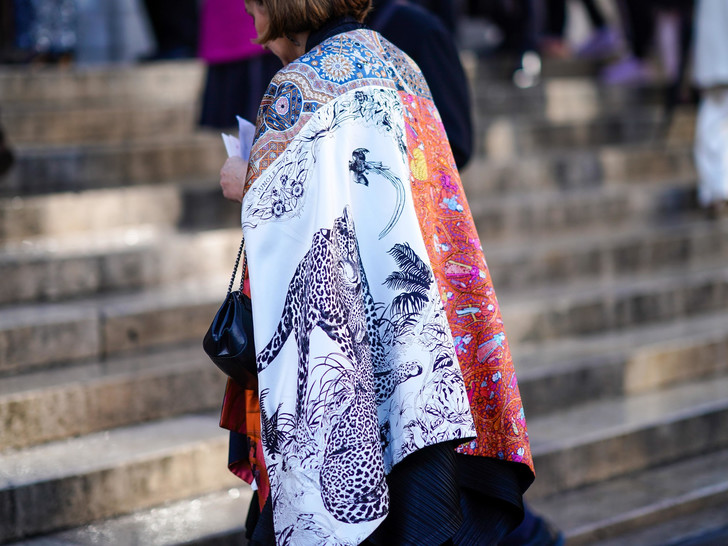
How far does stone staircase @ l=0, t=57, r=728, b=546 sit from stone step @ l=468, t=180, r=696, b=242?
0.05 ft

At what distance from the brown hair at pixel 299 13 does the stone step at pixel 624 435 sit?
2.26 metres

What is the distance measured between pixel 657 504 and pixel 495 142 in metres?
3.22

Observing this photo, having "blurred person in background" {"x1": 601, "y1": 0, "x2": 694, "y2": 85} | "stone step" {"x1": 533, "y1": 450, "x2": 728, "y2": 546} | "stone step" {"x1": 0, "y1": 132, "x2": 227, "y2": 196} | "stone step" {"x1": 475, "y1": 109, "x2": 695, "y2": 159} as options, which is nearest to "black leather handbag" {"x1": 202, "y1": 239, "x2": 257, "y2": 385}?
"stone step" {"x1": 533, "y1": 450, "x2": 728, "y2": 546}

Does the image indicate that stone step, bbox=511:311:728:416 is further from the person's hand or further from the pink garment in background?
the person's hand

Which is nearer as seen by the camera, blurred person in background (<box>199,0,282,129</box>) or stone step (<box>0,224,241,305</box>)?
stone step (<box>0,224,241,305</box>)

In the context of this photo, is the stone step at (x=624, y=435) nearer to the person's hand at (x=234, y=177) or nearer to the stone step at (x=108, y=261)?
the stone step at (x=108, y=261)

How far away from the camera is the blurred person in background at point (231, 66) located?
15.5 ft

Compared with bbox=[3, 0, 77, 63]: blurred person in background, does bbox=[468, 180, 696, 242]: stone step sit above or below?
below

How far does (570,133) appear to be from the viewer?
7105 millimetres

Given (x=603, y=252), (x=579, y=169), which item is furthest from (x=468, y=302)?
(x=579, y=169)

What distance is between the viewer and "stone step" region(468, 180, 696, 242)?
5867 millimetres

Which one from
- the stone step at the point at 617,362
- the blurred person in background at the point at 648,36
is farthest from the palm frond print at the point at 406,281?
the blurred person in background at the point at 648,36

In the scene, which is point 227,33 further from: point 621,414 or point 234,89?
point 621,414

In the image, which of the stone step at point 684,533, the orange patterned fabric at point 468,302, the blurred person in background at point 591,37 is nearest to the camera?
the orange patterned fabric at point 468,302
